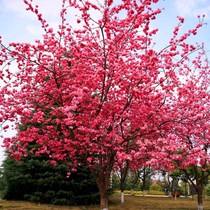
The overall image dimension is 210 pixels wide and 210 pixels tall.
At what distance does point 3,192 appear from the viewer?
825 inches

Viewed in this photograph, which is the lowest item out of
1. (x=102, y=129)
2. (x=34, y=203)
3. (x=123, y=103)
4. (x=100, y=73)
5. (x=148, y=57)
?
(x=34, y=203)

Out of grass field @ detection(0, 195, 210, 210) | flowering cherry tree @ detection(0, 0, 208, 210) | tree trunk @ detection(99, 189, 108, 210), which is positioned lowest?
grass field @ detection(0, 195, 210, 210)

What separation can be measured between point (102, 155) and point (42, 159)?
9.88 m

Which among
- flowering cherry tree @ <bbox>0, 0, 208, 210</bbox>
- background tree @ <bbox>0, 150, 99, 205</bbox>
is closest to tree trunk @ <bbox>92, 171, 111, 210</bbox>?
flowering cherry tree @ <bbox>0, 0, 208, 210</bbox>

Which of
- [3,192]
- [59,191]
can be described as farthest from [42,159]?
[3,192]

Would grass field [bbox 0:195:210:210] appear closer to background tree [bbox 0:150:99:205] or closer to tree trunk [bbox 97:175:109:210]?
background tree [bbox 0:150:99:205]

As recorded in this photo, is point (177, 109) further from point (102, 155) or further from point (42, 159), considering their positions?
point (42, 159)

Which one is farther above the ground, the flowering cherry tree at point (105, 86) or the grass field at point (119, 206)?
the flowering cherry tree at point (105, 86)

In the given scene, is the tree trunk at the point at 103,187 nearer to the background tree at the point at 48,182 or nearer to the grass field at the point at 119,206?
the grass field at the point at 119,206

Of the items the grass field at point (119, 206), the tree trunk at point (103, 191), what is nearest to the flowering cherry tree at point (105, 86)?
the tree trunk at point (103, 191)

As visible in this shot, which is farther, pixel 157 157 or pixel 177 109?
pixel 177 109

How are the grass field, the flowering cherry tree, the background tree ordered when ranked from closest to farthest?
the flowering cherry tree → the grass field → the background tree

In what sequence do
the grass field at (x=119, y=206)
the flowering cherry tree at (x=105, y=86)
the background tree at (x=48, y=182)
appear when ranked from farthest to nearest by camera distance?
the background tree at (x=48, y=182), the grass field at (x=119, y=206), the flowering cherry tree at (x=105, y=86)

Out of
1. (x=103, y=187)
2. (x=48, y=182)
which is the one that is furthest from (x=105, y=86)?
(x=48, y=182)
